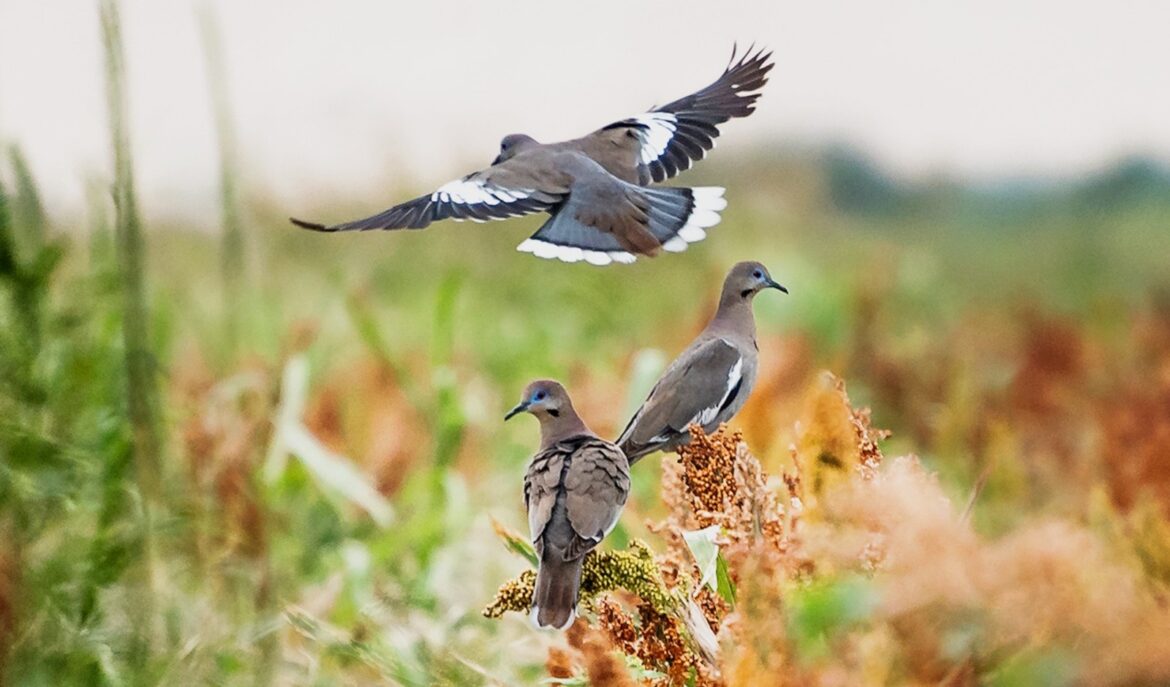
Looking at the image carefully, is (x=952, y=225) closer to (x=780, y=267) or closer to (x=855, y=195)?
(x=855, y=195)

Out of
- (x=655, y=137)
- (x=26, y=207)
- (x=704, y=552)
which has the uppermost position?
(x=655, y=137)

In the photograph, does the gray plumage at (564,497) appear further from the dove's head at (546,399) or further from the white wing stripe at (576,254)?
the white wing stripe at (576,254)

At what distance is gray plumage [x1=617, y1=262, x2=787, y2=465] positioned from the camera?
3.56ft

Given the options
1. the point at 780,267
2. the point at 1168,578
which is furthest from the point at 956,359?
the point at 1168,578

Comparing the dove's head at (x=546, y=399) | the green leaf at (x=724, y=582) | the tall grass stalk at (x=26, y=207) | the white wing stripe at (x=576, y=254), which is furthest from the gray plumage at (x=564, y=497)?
→ the tall grass stalk at (x=26, y=207)

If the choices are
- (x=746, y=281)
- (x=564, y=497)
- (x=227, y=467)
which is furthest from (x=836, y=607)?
(x=227, y=467)

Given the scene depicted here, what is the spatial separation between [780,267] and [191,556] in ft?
10.7

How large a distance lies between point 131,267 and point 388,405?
2944mm

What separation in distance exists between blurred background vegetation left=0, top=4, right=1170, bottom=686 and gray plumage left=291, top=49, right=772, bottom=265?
0.87 feet

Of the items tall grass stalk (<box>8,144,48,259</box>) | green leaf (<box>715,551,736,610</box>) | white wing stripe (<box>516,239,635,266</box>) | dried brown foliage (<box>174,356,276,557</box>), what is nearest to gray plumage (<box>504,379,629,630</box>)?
white wing stripe (<box>516,239,635,266</box>)

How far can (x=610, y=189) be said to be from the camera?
3.19 ft

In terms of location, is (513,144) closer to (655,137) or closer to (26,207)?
(655,137)

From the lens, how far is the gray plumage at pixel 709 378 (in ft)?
Result: 3.56

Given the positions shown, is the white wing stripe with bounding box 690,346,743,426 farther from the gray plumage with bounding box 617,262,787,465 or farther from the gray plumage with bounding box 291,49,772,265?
the gray plumage with bounding box 291,49,772,265
